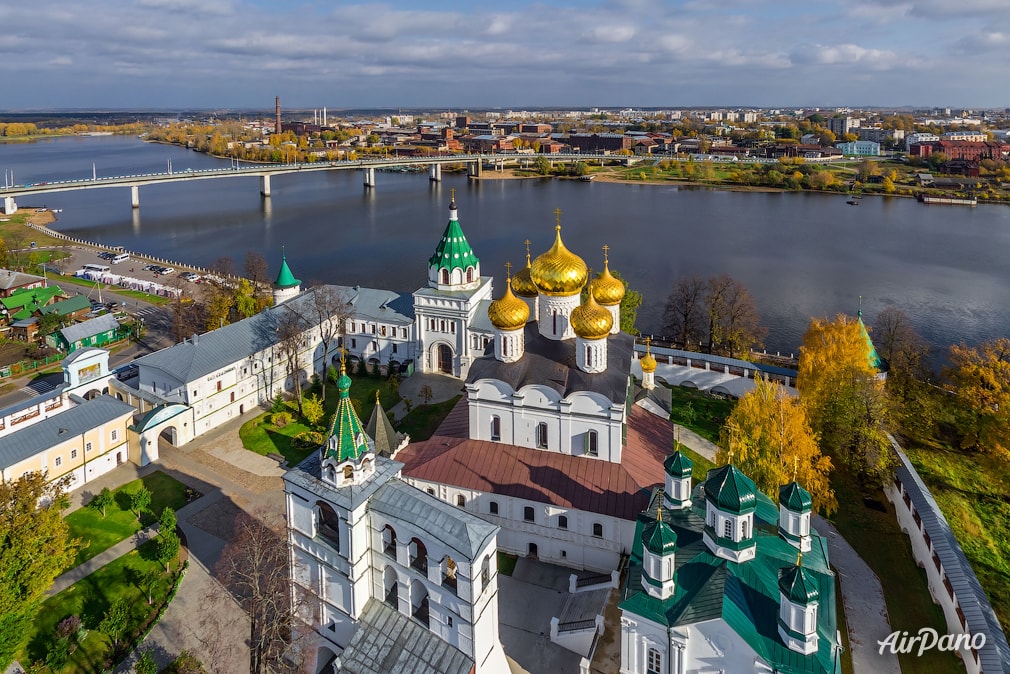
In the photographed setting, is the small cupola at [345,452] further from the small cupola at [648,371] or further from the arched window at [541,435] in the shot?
the small cupola at [648,371]

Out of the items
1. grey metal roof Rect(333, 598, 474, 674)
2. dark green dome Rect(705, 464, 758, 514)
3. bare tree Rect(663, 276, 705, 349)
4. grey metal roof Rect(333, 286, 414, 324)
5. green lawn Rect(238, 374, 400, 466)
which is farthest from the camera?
bare tree Rect(663, 276, 705, 349)

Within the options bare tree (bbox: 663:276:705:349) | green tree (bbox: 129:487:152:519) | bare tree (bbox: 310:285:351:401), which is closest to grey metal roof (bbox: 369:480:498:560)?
green tree (bbox: 129:487:152:519)

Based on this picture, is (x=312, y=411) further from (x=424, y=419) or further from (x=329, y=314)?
(x=329, y=314)

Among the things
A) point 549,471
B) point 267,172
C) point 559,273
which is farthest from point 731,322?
point 267,172

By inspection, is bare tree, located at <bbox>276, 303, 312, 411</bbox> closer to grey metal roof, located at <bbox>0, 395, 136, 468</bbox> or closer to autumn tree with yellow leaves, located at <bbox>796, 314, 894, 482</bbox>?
grey metal roof, located at <bbox>0, 395, 136, 468</bbox>

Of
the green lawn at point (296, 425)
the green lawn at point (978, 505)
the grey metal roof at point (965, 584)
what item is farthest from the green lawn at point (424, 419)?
the green lawn at point (978, 505)
